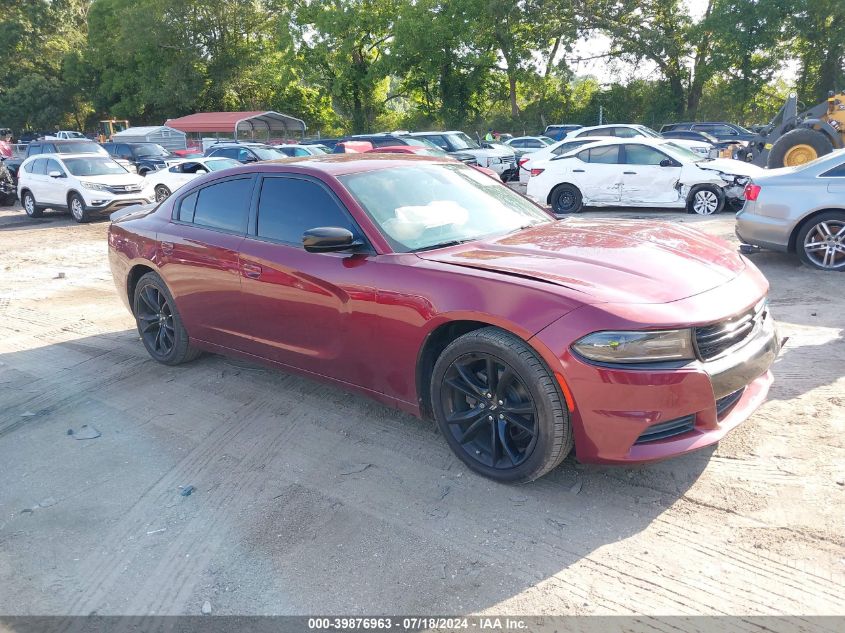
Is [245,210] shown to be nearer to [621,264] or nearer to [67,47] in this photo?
[621,264]

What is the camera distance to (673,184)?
40.8ft

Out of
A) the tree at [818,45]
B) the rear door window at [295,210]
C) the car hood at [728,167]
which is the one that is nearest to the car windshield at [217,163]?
the car hood at [728,167]

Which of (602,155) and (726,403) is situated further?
(602,155)

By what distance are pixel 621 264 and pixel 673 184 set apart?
393 inches

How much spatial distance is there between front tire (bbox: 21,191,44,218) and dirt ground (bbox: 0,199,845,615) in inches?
551

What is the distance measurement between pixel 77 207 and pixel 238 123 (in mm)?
21039

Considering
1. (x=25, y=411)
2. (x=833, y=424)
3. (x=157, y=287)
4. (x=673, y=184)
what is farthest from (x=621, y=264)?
(x=673, y=184)

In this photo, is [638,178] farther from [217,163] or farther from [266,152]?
[266,152]

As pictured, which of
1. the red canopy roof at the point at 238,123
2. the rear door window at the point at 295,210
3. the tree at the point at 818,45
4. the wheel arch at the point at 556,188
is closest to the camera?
the rear door window at the point at 295,210

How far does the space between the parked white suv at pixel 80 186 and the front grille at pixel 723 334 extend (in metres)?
15.1

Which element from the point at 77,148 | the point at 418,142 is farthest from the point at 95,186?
the point at 418,142

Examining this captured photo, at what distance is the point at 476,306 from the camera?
10.8 feet

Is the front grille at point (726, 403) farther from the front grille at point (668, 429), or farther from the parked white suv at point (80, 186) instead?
the parked white suv at point (80, 186)

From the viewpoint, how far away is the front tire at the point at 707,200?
39.9 feet
